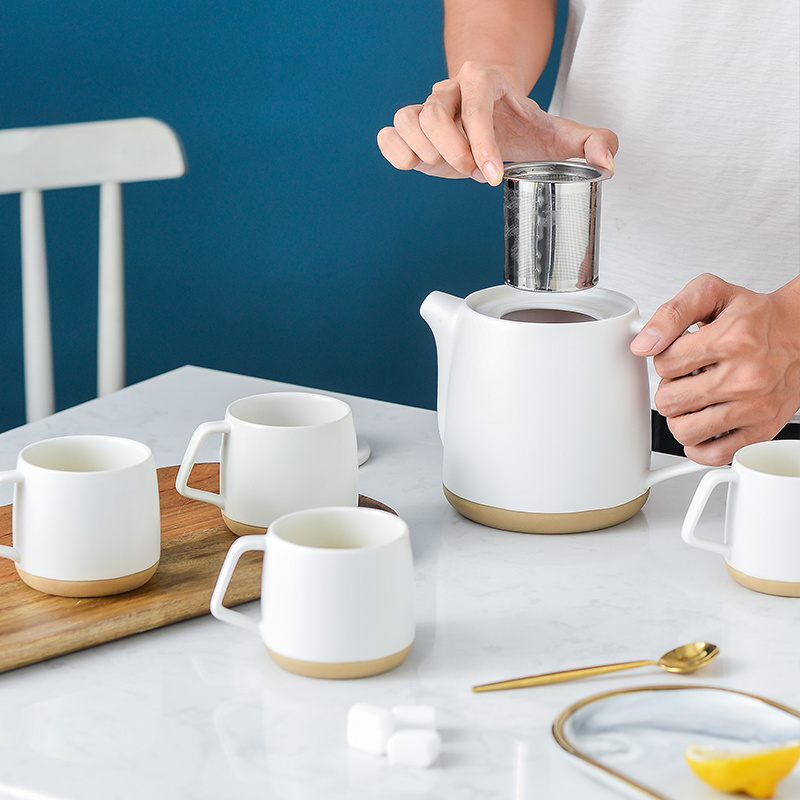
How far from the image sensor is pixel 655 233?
1.32 meters

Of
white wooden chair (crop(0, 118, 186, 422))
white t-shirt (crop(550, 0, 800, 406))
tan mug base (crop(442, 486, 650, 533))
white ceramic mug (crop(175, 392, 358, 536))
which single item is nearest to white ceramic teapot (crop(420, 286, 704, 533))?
tan mug base (crop(442, 486, 650, 533))

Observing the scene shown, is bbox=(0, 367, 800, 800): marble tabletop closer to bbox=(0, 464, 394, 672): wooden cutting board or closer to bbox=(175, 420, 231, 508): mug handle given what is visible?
bbox=(0, 464, 394, 672): wooden cutting board

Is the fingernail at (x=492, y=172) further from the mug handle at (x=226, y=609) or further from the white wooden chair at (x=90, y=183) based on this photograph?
the white wooden chair at (x=90, y=183)

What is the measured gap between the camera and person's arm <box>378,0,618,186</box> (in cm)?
93

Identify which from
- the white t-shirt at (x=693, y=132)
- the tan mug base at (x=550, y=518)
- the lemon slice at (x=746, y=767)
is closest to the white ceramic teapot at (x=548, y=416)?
the tan mug base at (x=550, y=518)

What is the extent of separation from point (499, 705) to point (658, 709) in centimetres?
9

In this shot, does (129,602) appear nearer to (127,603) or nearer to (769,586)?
(127,603)

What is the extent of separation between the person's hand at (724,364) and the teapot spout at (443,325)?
154 mm

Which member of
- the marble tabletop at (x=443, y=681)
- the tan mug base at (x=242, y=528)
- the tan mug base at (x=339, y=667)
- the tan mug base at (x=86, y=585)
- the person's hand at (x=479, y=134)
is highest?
the person's hand at (x=479, y=134)

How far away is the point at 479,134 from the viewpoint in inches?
36.0

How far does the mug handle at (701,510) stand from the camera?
2.51ft

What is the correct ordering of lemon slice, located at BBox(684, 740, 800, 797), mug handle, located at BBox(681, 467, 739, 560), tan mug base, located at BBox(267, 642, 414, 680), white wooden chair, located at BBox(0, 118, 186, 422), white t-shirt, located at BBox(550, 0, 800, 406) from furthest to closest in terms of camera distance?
white wooden chair, located at BBox(0, 118, 186, 422) → white t-shirt, located at BBox(550, 0, 800, 406) → mug handle, located at BBox(681, 467, 739, 560) → tan mug base, located at BBox(267, 642, 414, 680) → lemon slice, located at BBox(684, 740, 800, 797)

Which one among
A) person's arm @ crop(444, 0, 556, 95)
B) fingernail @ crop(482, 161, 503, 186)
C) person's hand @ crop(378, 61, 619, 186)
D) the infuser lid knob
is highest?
person's arm @ crop(444, 0, 556, 95)

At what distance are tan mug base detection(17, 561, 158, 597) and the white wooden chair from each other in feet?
2.80
